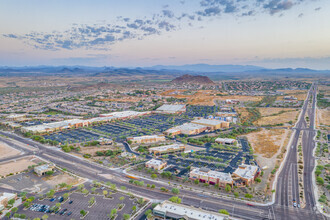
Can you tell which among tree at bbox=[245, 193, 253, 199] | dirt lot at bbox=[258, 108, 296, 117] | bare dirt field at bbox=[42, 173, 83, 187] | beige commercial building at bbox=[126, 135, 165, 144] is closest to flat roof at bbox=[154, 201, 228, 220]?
tree at bbox=[245, 193, 253, 199]

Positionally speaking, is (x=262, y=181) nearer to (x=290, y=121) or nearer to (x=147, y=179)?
(x=147, y=179)

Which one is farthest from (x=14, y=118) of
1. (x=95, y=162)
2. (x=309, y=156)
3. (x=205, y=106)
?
(x=309, y=156)

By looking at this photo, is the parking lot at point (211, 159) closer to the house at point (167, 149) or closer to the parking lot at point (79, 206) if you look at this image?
the house at point (167, 149)

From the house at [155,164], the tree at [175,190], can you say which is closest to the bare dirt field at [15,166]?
the house at [155,164]

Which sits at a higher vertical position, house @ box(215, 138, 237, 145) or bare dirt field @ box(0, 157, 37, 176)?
house @ box(215, 138, 237, 145)

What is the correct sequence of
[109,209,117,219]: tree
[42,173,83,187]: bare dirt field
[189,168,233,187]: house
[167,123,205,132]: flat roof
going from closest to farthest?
[109,209,117,219]: tree < [189,168,233,187]: house < [42,173,83,187]: bare dirt field < [167,123,205,132]: flat roof

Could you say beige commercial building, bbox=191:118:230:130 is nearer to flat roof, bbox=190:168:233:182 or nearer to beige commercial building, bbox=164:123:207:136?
beige commercial building, bbox=164:123:207:136

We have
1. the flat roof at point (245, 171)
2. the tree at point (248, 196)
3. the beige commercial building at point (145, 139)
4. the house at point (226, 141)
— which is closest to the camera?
the tree at point (248, 196)
